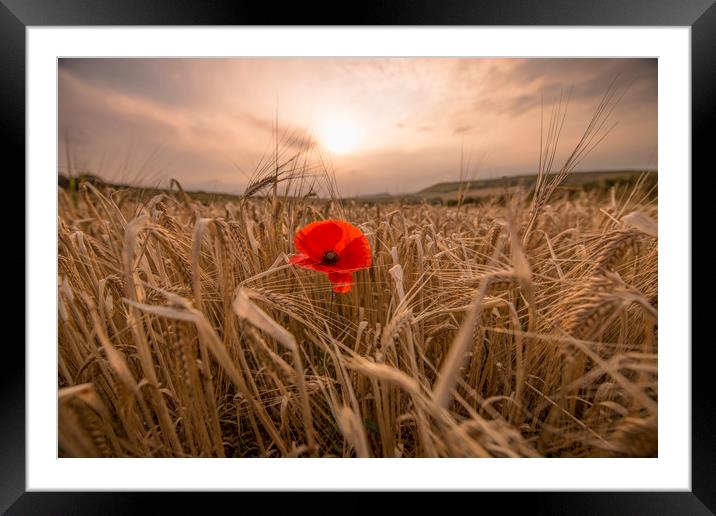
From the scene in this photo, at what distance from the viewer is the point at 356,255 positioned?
84 cm

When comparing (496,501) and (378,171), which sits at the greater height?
(378,171)

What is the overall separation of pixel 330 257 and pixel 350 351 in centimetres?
33

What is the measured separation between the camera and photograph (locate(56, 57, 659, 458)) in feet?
1.90

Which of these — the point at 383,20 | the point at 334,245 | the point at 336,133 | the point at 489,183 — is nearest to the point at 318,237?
the point at 334,245

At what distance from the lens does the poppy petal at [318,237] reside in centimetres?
84

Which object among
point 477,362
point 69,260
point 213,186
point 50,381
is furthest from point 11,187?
point 477,362

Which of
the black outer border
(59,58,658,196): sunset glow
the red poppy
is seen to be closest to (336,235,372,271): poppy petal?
the red poppy

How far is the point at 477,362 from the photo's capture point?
2.36ft

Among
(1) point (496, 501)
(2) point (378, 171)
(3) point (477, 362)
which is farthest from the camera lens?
(2) point (378, 171)

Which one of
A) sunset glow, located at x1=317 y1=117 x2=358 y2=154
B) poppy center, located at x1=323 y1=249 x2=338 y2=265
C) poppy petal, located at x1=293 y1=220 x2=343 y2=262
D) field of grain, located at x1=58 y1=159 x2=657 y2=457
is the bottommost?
field of grain, located at x1=58 y1=159 x2=657 y2=457

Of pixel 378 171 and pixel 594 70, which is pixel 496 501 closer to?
pixel 378 171

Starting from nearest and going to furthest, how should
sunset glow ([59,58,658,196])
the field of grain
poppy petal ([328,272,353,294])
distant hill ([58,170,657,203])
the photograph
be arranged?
the field of grain → the photograph → poppy petal ([328,272,353,294]) → sunset glow ([59,58,658,196]) → distant hill ([58,170,657,203])

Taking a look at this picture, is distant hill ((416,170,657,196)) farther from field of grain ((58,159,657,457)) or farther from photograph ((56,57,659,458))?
field of grain ((58,159,657,457))

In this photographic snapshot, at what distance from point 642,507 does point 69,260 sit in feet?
3.68
